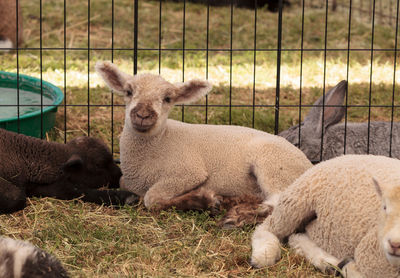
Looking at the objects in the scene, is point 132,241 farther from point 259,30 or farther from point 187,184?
point 259,30

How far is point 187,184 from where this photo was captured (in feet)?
15.9

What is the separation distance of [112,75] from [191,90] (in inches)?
21.9

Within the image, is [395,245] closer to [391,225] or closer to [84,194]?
[391,225]

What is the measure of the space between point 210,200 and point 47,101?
9.26 ft

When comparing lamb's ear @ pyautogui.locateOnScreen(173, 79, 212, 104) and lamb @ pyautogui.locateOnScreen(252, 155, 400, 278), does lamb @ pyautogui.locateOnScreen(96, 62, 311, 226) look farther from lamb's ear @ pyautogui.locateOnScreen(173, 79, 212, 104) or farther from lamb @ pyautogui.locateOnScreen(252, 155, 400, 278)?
lamb @ pyautogui.locateOnScreen(252, 155, 400, 278)

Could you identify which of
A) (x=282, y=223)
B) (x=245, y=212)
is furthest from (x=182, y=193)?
(x=282, y=223)

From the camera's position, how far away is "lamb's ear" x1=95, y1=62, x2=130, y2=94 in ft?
15.9

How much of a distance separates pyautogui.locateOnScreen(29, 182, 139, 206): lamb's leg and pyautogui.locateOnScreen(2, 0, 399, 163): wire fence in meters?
0.87

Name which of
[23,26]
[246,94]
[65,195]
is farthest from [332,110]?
[23,26]

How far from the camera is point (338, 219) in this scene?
3670 mm

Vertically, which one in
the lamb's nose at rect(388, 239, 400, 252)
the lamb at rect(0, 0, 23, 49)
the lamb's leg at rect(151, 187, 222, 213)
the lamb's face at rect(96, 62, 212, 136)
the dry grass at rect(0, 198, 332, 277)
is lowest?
the dry grass at rect(0, 198, 332, 277)

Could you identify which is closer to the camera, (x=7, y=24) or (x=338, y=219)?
(x=338, y=219)

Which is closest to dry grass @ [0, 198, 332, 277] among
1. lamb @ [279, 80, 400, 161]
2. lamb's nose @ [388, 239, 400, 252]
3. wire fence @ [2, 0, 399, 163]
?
lamb's nose @ [388, 239, 400, 252]

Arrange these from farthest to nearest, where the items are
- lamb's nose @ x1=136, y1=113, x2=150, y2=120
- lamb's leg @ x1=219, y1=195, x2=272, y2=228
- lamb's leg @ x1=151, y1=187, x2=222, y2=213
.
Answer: lamb's leg @ x1=151, y1=187, x2=222, y2=213 < lamb's nose @ x1=136, y1=113, x2=150, y2=120 < lamb's leg @ x1=219, y1=195, x2=272, y2=228
